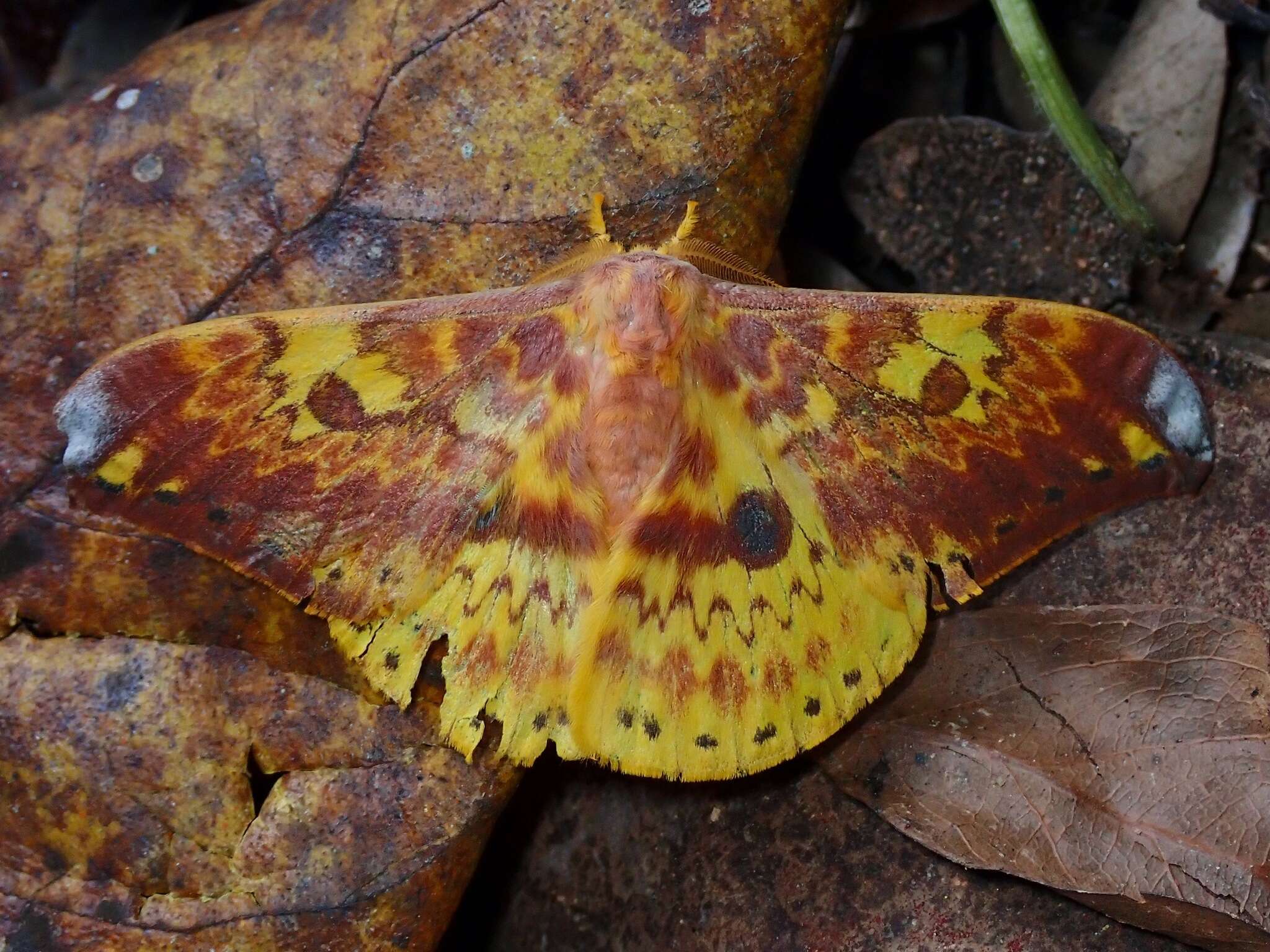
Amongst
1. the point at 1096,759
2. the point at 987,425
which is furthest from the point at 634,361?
the point at 1096,759

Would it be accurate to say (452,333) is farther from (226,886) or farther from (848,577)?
(226,886)

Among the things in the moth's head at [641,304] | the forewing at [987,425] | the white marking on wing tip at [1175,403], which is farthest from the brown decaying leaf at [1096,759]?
the moth's head at [641,304]

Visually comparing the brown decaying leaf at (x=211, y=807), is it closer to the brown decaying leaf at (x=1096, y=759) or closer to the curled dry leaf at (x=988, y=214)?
the brown decaying leaf at (x=1096, y=759)

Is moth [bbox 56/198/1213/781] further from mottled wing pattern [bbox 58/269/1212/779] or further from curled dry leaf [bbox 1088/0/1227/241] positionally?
curled dry leaf [bbox 1088/0/1227/241]

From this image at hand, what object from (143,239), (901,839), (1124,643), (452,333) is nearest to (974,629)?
(1124,643)

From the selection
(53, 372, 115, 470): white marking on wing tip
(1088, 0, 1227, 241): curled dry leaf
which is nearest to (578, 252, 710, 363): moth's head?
(53, 372, 115, 470): white marking on wing tip

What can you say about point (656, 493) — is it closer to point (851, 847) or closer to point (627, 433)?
point (627, 433)
